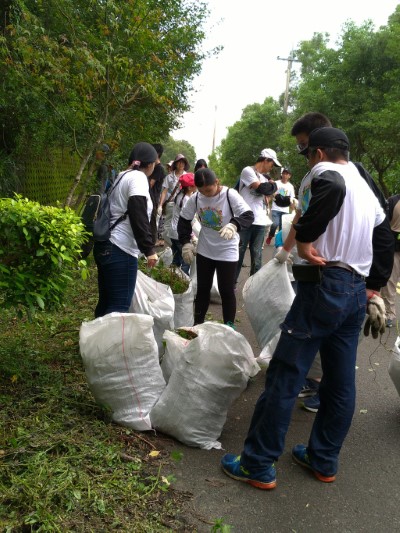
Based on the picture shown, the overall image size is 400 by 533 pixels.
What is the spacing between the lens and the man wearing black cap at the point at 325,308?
2.61 meters

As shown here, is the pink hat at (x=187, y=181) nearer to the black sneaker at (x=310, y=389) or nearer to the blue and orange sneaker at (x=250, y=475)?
the black sneaker at (x=310, y=389)

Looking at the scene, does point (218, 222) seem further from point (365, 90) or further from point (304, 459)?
point (365, 90)

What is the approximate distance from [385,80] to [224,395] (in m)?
19.5

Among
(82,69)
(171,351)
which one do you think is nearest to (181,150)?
(82,69)

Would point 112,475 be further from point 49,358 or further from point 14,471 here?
point 49,358

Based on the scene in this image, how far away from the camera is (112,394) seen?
3131 millimetres

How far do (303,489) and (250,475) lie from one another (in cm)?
30

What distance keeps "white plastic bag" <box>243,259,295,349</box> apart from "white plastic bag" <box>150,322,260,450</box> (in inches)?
34.5

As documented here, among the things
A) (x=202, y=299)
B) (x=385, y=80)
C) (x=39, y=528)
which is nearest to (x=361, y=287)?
(x=39, y=528)

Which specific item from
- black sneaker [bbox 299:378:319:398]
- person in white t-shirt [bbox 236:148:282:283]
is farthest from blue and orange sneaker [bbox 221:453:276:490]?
person in white t-shirt [bbox 236:148:282:283]

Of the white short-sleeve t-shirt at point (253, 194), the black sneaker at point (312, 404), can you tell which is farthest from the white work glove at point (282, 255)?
the white short-sleeve t-shirt at point (253, 194)

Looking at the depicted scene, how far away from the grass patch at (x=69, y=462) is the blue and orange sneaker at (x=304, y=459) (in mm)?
707

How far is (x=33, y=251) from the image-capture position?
9.93 feet

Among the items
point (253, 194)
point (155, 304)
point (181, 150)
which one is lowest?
point (155, 304)
